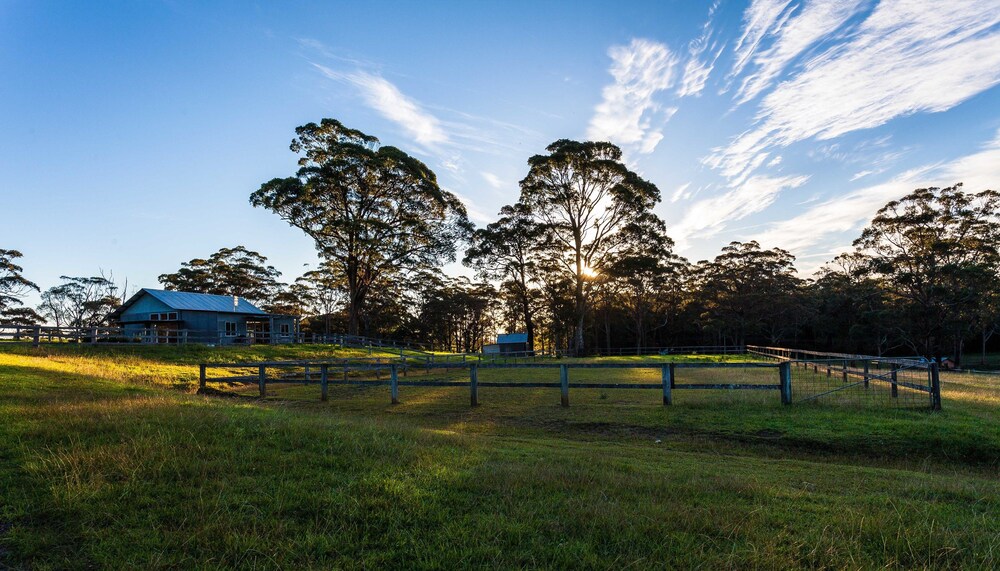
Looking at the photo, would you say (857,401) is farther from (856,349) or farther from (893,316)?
(856,349)

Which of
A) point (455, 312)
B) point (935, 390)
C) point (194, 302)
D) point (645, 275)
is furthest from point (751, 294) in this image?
point (194, 302)

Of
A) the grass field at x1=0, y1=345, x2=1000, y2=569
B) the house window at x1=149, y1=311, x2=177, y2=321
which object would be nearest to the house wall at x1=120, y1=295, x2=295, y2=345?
the house window at x1=149, y1=311, x2=177, y2=321

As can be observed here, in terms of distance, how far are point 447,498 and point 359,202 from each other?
A: 3731 centimetres

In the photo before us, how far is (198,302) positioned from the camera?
42.2 meters

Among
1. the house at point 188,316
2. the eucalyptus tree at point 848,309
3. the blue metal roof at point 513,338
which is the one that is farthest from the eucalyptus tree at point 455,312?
the eucalyptus tree at point 848,309

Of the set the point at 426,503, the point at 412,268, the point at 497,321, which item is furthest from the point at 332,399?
the point at 497,321

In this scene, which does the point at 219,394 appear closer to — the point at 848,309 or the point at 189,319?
the point at 189,319

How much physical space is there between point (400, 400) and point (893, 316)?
45829 millimetres

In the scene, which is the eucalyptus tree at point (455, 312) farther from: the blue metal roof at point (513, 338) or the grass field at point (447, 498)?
the grass field at point (447, 498)

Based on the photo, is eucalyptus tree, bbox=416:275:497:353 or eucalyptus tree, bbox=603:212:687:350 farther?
eucalyptus tree, bbox=416:275:497:353

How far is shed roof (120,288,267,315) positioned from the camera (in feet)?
133

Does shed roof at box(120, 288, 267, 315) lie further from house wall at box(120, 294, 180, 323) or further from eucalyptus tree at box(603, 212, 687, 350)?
eucalyptus tree at box(603, 212, 687, 350)

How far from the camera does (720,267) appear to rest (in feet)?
215

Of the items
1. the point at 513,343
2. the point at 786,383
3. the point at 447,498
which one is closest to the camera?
the point at 447,498
